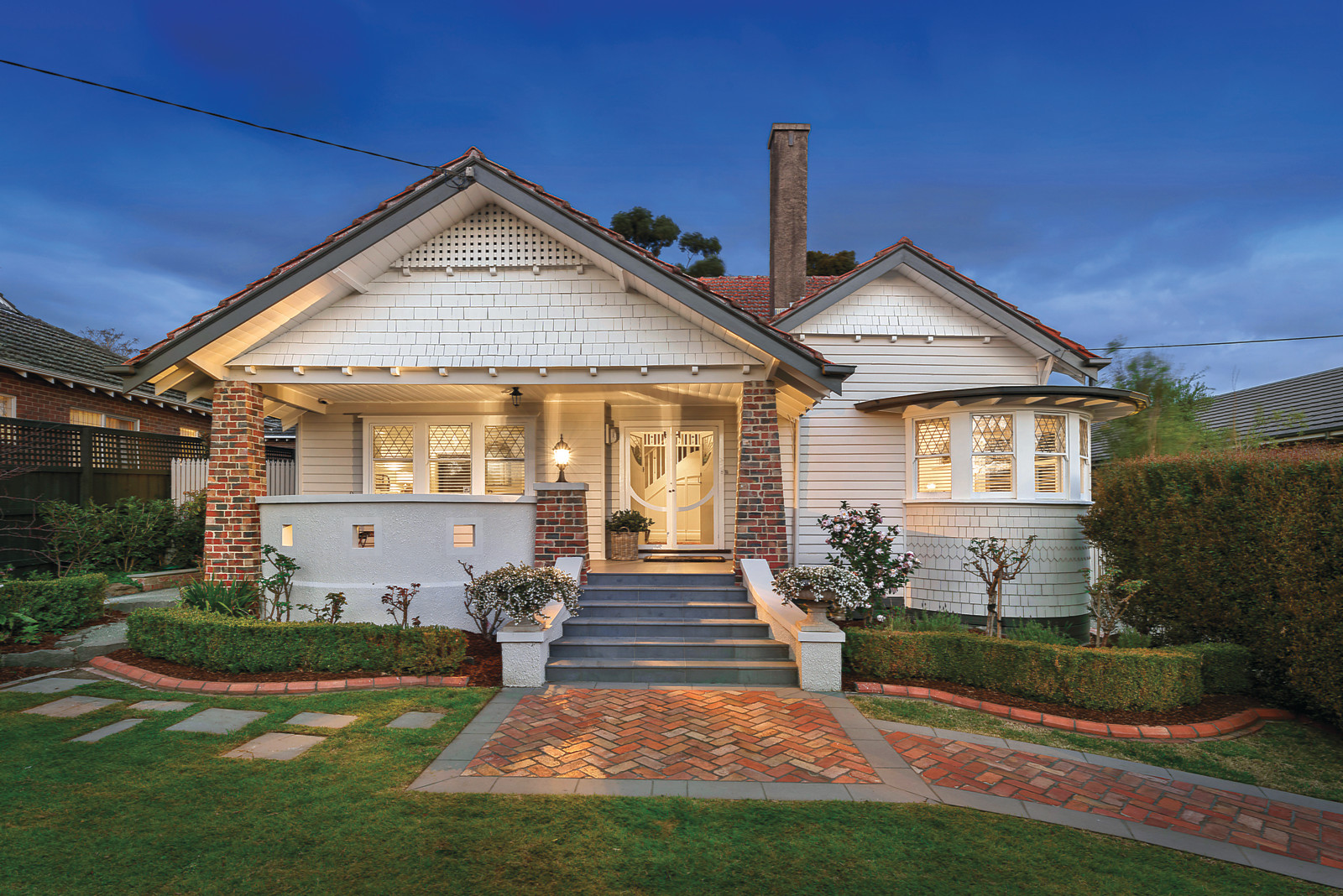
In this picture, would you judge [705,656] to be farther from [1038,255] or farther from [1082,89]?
[1038,255]

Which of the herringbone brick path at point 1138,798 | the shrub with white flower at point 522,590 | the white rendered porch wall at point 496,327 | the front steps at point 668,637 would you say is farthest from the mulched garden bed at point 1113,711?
the white rendered porch wall at point 496,327

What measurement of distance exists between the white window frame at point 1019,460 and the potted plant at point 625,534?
4.64 metres

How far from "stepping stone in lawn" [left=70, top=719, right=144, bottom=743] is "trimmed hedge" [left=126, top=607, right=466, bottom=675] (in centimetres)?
Answer: 124

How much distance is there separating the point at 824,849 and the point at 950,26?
759 inches

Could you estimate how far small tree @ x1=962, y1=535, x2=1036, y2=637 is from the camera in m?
7.72

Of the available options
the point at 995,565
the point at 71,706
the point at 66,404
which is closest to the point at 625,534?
the point at 995,565

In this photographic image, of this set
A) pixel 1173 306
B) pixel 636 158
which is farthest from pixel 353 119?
pixel 1173 306

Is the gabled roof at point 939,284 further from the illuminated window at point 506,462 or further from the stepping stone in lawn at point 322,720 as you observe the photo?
the stepping stone in lawn at point 322,720

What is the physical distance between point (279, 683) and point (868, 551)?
722 centimetres

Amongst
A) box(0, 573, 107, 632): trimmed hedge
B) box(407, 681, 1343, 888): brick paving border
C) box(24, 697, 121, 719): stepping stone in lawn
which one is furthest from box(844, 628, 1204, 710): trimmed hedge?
box(0, 573, 107, 632): trimmed hedge

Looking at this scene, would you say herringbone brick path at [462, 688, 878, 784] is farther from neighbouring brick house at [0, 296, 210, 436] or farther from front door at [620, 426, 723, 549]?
neighbouring brick house at [0, 296, 210, 436]

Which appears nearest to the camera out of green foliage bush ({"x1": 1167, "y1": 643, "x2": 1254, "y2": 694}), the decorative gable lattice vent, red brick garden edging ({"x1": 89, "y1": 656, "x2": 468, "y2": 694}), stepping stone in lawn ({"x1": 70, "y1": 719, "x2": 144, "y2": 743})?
stepping stone in lawn ({"x1": 70, "y1": 719, "x2": 144, "y2": 743})

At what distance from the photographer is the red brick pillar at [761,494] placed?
814 cm

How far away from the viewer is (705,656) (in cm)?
691
